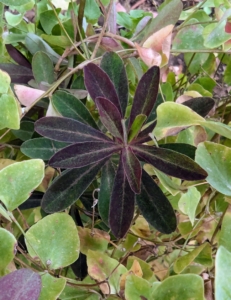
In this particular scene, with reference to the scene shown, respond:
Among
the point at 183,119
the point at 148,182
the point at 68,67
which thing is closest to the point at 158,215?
the point at 148,182

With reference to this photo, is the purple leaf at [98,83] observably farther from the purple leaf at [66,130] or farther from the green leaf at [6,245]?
the green leaf at [6,245]

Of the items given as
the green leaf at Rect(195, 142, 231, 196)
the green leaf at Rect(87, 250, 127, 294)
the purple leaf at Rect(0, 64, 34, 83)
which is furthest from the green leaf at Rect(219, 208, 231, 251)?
the purple leaf at Rect(0, 64, 34, 83)

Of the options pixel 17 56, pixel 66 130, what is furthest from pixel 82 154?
pixel 17 56

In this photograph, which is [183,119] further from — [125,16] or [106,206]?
[125,16]

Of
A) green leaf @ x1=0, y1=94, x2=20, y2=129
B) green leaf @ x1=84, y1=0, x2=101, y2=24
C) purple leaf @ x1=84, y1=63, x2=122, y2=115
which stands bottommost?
green leaf @ x1=0, y1=94, x2=20, y2=129

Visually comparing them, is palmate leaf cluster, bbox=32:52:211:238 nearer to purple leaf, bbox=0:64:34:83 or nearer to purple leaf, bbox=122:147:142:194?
purple leaf, bbox=122:147:142:194

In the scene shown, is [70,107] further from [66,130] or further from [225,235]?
[225,235]

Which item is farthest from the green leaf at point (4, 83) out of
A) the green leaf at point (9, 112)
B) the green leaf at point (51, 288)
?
the green leaf at point (51, 288)
